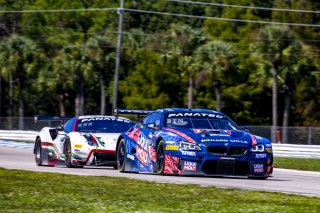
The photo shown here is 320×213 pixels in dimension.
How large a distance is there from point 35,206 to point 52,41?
72.3m

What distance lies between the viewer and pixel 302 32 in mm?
70812

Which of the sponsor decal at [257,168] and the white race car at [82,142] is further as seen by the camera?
the white race car at [82,142]

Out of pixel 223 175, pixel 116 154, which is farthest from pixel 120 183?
pixel 116 154

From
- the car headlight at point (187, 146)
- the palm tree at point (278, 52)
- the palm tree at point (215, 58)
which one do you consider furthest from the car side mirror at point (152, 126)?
the palm tree at point (215, 58)

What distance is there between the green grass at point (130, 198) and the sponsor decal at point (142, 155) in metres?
2.72

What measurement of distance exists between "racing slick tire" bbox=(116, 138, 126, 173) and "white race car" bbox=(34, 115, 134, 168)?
757 mm

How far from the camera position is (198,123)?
17.0m

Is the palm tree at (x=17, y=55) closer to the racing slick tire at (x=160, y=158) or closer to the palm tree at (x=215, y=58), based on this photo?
the palm tree at (x=215, y=58)

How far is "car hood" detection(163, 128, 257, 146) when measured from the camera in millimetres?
16080

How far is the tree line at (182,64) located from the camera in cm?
6062

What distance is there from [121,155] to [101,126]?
2028 mm

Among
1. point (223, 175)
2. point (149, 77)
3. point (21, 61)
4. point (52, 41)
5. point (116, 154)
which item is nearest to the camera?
point (223, 175)

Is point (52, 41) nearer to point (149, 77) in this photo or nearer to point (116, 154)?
point (149, 77)

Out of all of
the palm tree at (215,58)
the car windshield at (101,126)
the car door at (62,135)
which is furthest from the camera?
the palm tree at (215,58)
